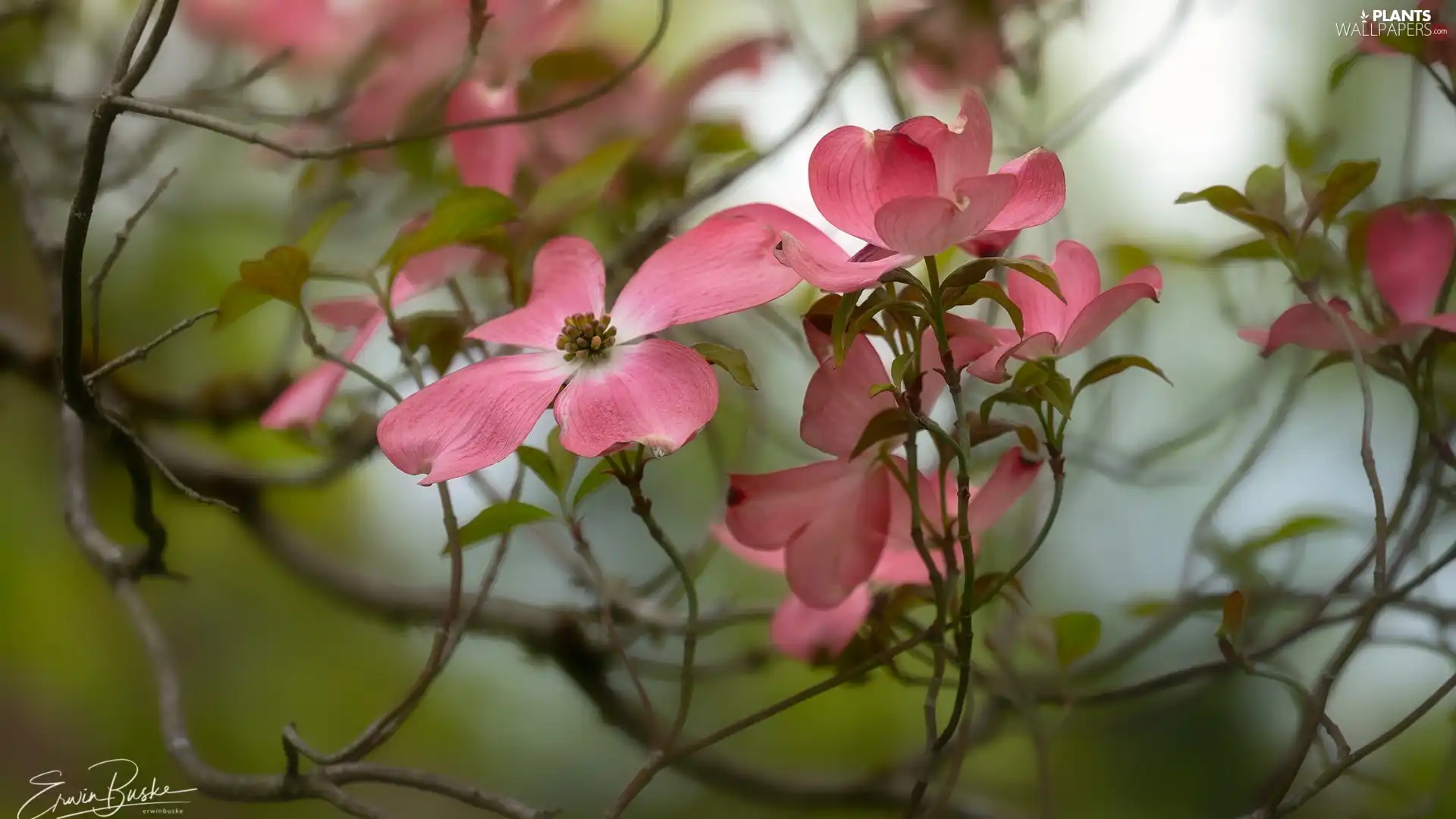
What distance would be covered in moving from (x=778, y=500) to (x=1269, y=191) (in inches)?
8.9

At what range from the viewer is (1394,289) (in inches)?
14.9

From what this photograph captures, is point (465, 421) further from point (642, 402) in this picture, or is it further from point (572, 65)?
point (572, 65)

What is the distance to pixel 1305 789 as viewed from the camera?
0.34 meters

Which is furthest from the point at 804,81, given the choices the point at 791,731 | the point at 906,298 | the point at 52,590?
the point at 52,590

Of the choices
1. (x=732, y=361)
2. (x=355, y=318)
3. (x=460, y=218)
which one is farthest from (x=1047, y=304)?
(x=355, y=318)

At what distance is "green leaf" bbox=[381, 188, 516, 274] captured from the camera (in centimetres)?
36

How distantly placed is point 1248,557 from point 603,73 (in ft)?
1.44

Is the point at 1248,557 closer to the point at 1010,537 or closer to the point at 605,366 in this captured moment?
the point at 1010,537

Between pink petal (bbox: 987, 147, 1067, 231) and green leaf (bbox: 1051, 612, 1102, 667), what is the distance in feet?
0.61

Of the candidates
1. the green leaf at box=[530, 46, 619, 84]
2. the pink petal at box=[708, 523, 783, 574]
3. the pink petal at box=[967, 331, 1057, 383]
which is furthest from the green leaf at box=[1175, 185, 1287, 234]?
the green leaf at box=[530, 46, 619, 84]

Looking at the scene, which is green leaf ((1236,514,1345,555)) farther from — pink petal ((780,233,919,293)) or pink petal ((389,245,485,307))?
pink petal ((389,245,485,307))

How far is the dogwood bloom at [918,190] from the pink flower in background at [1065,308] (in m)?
0.04

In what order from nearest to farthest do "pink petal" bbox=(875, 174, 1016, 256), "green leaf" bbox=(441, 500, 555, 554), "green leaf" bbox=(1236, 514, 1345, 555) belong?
"pink petal" bbox=(875, 174, 1016, 256)
"green leaf" bbox=(441, 500, 555, 554)
"green leaf" bbox=(1236, 514, 1345, 555)

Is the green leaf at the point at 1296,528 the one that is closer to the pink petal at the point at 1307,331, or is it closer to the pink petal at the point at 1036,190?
the pink petal at the point at 1307,331
